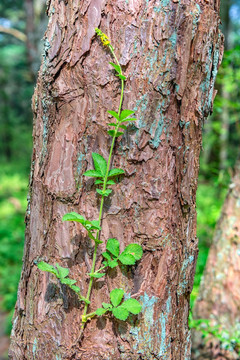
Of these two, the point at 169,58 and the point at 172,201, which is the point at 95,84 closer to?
the point at 169,58

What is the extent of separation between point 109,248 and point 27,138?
15.9 meters

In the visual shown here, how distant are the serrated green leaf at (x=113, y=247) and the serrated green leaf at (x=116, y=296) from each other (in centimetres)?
12

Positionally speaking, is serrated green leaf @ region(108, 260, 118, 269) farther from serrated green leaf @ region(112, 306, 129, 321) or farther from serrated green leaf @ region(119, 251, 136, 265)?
serrated green leaf @ region(112, 306, 129, 321)

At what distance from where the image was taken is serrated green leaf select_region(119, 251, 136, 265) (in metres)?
1.03

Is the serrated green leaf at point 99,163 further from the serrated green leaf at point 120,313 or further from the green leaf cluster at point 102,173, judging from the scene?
the serrated green leaf at point 120,313

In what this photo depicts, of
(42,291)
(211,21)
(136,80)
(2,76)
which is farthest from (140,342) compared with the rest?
(2,76)

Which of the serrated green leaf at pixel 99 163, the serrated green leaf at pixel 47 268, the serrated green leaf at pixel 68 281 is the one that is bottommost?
the serrated green leaf at pixel 68 281

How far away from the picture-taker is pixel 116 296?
1.05 m

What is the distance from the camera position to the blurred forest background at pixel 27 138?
12.2 feet

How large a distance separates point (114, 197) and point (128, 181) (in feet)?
0.23

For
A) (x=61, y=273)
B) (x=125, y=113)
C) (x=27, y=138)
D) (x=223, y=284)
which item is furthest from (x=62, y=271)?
(x=27, y=138)

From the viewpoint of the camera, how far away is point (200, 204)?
8.05m

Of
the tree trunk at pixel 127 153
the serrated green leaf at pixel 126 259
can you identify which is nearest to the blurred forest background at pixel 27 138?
the tree trunk at pixel 127 153

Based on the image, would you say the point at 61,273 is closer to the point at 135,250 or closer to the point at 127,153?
the point at 135,250
